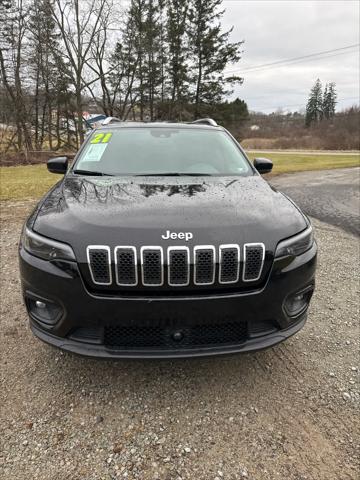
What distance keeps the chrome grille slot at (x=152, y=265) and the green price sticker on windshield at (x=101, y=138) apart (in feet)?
6.87

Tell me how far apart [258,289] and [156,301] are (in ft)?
1.94

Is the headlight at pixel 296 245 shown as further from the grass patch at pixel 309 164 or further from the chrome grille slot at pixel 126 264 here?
the grass patch at pixel 309 164

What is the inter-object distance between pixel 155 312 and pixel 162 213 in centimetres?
60

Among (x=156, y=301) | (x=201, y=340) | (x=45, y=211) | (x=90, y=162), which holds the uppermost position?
(x=90, y=162)

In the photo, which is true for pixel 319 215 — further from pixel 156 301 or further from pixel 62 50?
pixel 62 50

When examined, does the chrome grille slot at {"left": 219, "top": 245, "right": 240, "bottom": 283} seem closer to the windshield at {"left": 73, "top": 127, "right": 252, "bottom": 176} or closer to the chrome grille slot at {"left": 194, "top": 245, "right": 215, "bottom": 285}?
the chrome grille slot at {"left": 194, "top": 245, "right": 215, "bottom": 285}

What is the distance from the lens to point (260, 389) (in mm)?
2400

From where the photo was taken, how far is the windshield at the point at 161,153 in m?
3.25

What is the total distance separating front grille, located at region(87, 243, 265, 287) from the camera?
6.43ft

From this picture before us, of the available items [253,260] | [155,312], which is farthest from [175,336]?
[253,260]

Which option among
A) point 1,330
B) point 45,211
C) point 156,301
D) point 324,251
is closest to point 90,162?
point 45,211

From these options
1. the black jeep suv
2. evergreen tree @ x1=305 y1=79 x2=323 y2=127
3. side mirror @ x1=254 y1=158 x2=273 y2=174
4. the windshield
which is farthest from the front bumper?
evergreen tree @ x1=305 y1=79 x2=323 y2=127

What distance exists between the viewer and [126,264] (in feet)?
6.41

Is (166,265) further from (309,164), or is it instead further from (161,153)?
(309,164)
